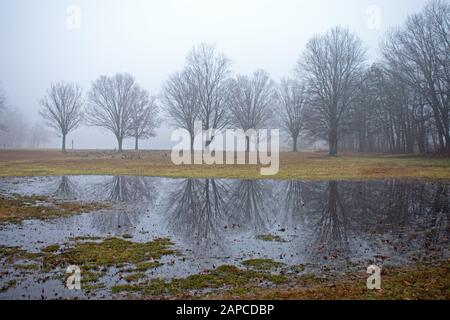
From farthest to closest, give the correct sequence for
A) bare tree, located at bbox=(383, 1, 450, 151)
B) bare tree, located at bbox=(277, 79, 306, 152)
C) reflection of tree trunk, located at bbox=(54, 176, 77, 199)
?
bare tree, located at bbox=(277, 79, 306, 152) → bare tree, located at bbox=(383, 1, 450, 151) → reflection of tree trunk, located at bbox=(54, 176, 77, 199)

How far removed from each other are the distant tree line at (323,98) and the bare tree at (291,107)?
0.84 feet

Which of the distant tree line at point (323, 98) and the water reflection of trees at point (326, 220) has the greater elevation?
the distant tree line at point (323, 98)

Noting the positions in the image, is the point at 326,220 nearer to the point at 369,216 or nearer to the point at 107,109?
the point at 369,216

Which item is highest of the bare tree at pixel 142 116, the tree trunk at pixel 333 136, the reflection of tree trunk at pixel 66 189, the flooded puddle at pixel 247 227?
the bare tree at pixel 142 116

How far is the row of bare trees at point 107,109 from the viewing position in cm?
6644

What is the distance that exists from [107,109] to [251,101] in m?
30.4

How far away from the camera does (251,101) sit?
6919cm

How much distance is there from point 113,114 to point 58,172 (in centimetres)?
3643

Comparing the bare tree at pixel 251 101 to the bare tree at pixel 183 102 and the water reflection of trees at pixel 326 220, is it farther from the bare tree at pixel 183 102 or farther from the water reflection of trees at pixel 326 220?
the water reflection of trees at pixel 326 220

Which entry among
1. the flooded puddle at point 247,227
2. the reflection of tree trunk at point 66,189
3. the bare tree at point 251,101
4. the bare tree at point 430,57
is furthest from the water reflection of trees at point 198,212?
the bare tree at point 251,101

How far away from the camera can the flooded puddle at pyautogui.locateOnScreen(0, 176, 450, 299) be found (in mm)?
8391

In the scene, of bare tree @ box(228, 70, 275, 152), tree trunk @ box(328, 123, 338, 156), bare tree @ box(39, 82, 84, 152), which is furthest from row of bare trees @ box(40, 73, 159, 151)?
tree trunk @ box(328, 123, 338, 156)

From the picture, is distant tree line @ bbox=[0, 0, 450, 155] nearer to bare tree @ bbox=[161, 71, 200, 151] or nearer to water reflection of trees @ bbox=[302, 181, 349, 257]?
bare tree @ bbox=[161, 71, 200, 151]

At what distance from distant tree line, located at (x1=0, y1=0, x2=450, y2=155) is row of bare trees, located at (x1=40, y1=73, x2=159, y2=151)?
0.68ft
